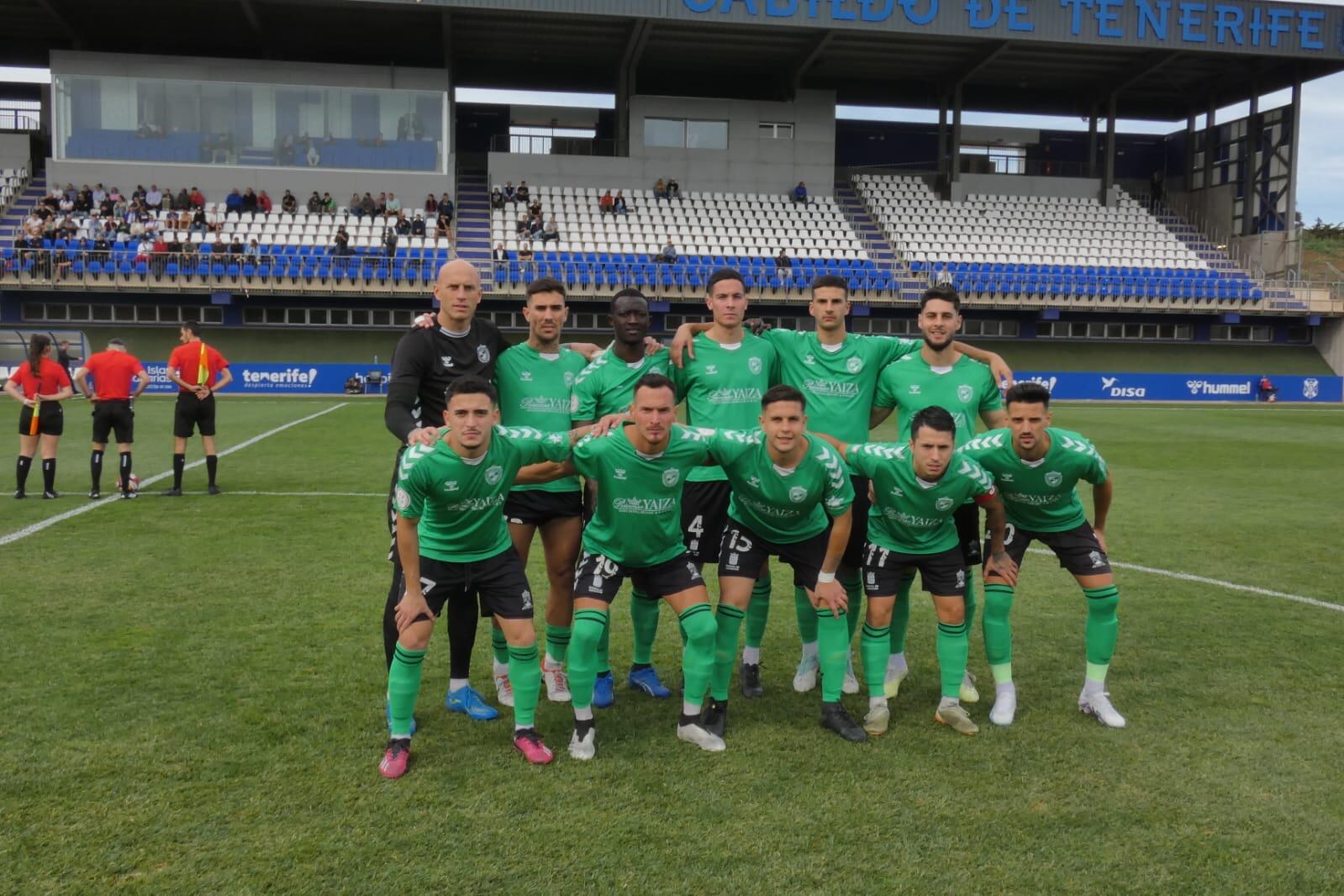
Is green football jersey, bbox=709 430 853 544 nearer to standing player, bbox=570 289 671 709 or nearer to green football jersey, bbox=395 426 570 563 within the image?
standing player, bbox=570 289 671 709

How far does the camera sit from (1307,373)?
37531 mm

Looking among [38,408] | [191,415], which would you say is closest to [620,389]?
[191,415]

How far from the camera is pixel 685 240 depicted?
36312 mm

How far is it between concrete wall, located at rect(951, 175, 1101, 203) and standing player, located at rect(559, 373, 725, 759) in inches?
1601

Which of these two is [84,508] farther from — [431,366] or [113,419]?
[431,366]

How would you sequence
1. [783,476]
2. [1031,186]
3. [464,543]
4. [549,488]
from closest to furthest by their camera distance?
[464,543] < [783,476] < [549,488] < [1031,186]

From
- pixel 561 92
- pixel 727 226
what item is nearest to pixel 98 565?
pixel 727 226

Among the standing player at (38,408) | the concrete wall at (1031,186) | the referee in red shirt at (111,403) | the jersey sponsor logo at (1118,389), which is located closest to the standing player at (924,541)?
the referee in red shirt at (111,403)

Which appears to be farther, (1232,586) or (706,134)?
(706,134)

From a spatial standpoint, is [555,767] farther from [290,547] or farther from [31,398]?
[31,398]

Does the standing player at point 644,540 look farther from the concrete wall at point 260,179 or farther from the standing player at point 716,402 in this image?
→ the concrete wall at point 260,179

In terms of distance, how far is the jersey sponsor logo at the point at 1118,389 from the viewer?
115ft

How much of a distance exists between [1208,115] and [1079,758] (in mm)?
45338

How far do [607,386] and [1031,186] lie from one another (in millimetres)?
41867
